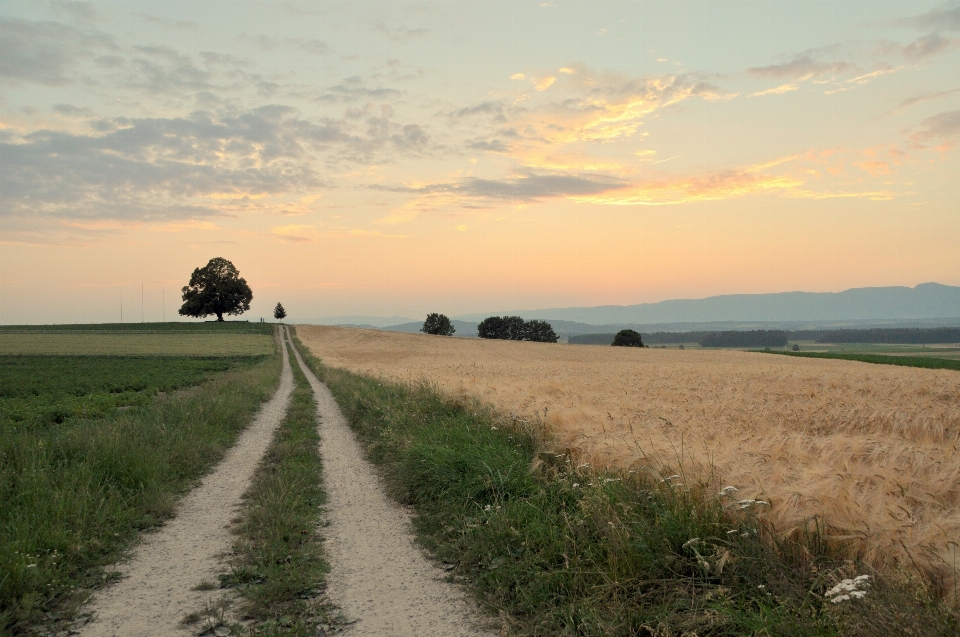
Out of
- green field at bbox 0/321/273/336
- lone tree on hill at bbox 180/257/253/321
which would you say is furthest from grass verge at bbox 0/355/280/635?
lone tree on hill at bbox 180/257/253/321

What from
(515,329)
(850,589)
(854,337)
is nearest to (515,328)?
(515,329)

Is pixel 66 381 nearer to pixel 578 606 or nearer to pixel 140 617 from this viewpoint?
pixel 140 617

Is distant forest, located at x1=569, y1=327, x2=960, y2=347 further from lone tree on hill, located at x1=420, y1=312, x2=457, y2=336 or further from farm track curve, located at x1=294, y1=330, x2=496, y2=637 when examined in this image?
farm track curve, located at x1=294, y1=330, x2=496, y2=637

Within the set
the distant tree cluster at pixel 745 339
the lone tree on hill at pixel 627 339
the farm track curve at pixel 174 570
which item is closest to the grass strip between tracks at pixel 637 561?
the farm track curve at pixel 174 570

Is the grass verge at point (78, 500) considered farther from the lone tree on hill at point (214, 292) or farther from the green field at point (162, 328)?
the lone tree on hill at point (214, 292)

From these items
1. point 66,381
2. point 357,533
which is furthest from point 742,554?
point 66,381

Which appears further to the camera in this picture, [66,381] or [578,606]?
[66,381]

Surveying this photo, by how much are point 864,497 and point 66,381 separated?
109ft

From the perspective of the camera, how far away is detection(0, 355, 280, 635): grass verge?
17.4 feet

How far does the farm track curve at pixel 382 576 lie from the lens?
482 cm

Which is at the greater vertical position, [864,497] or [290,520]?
[864,497]

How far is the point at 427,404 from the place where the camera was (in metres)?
14.2

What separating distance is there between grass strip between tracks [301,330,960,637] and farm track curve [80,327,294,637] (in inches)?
92.3

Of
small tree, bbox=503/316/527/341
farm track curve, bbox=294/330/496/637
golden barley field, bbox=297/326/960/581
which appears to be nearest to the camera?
golden barley field, bbox=297/326/960/581
